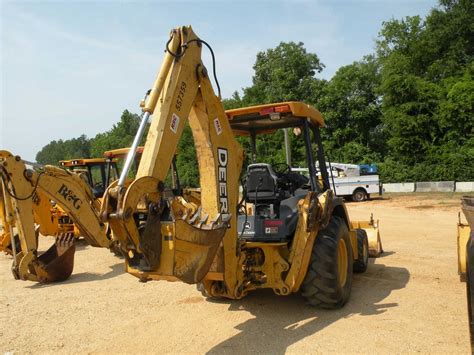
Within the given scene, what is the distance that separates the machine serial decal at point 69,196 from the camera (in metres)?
7.86

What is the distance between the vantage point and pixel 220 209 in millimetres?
4262

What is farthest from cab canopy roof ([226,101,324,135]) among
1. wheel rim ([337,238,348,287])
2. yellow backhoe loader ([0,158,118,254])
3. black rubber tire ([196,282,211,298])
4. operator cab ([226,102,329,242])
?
yellow backhoe loader ([0,158,118,254])

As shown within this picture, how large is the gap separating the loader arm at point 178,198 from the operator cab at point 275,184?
0.63 meters

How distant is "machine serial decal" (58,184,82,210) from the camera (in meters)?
7.86

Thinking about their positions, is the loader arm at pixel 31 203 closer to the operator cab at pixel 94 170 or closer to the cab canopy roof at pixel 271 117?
the cab canopy roof at pixel 271 117

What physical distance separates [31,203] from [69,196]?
633mm

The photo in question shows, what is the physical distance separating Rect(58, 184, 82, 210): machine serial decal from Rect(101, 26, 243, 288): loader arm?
14.4 ft

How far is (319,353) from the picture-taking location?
398 centimetres

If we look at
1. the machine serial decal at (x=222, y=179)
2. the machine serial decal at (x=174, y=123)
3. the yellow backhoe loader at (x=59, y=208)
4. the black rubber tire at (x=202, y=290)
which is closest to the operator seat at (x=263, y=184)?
the machine serial decal at (x=222, y=179)

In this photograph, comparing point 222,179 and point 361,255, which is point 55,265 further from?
point 361,255

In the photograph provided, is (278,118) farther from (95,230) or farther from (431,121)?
(431,121)

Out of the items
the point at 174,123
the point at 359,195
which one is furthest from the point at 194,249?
the point at 359,195

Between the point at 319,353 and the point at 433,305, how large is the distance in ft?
6.31

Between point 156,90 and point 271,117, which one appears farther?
point 271,117
